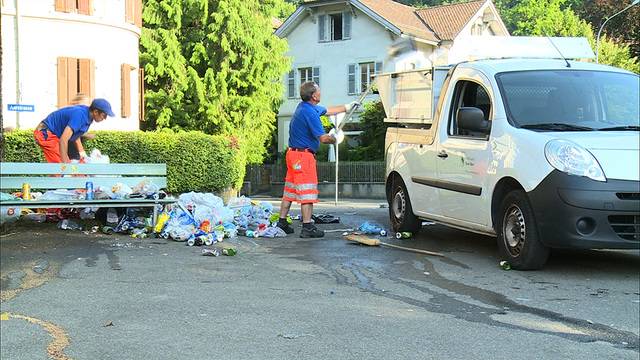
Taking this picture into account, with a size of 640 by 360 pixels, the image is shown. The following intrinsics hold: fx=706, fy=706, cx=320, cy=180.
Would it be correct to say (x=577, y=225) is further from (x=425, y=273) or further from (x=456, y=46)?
(x=456, y=46)

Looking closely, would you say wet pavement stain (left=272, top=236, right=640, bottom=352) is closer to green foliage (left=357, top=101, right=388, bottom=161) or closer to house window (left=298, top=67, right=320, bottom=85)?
green foliage (left=357, top=101, right=388, bottom=161)

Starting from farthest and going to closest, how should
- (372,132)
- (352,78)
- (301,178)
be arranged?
1. (352,78)
2. (372,132)
3. (301,178)

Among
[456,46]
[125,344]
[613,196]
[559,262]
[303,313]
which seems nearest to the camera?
[125,344]

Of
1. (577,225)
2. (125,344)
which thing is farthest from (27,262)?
(577,225)

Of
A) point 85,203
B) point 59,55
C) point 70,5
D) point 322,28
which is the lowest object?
point 85,203

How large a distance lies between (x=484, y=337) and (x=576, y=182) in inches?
82.8

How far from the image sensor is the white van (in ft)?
19.7

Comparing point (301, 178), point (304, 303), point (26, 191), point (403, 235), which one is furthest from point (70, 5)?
point (304, 303)

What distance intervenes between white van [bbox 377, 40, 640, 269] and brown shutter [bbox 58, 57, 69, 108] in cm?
1669

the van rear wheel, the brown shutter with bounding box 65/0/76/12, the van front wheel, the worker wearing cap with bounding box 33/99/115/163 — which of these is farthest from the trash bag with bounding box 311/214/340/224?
the brown shutter with bounding box 65/0/76/12

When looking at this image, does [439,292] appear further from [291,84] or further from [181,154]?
[291,84]

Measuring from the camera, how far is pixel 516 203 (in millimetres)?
6488

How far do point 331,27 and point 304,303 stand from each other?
36336mm

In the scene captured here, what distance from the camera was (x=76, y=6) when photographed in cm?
2298
